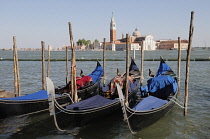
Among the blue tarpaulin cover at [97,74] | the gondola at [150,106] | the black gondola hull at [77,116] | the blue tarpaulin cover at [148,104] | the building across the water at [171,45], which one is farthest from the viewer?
the building across the water at [171,45]

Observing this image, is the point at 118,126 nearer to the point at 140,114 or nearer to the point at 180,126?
the point at 140,114

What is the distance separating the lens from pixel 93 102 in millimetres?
5621

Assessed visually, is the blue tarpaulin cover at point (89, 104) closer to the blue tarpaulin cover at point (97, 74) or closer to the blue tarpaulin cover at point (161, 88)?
the blue tarpaulin cover at point (161, 88)

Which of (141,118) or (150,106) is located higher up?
(150,106)

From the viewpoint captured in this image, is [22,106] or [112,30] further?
[112,30]

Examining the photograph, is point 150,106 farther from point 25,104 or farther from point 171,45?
point 171,45

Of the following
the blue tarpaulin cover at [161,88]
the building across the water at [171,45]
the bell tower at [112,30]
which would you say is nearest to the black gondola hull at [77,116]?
the blue tarpaulin cover at [161,88]

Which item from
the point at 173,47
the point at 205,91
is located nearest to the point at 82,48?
the point at 173,47

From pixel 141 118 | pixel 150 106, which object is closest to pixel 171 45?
pixel 150 106

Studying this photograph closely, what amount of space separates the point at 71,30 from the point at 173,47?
101 metres

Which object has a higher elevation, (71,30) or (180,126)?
(71,30)

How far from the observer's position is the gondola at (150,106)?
4816 mm

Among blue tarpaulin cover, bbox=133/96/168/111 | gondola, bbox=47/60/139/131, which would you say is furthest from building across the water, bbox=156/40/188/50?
gondola, bbox=47/60/139/131

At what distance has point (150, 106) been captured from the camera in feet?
18.1
